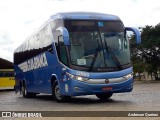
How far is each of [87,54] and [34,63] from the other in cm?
614

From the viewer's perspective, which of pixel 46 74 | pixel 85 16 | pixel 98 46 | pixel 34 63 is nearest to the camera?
pixel 98 46

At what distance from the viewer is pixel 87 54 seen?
45.0 feet

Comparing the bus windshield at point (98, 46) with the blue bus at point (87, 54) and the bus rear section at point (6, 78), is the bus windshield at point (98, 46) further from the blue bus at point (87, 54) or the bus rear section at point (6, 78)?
the bus rear section at point (6, 78)

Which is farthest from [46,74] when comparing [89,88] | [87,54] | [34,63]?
[89,88]

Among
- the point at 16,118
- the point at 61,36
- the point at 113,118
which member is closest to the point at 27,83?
the point at 61,36

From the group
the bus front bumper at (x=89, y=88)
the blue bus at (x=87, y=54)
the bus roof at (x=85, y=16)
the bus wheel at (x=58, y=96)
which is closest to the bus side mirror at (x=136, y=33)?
the blue bus at (x=87, y=54)

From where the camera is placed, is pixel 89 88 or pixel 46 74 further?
pixel 46 74

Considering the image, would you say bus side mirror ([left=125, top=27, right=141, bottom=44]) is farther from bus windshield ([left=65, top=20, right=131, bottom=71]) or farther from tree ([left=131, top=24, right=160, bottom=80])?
tree ([left=131, top=24, right=160, bottom=80])

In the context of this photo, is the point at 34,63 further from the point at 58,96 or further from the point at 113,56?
the point at 113,56

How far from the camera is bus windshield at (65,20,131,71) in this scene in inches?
538

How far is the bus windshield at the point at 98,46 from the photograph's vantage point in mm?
13672

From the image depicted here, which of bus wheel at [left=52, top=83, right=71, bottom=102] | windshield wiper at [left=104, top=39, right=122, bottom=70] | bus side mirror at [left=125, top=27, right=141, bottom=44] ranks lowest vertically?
bus wheel at [left=52, top=83, right=71, bottom=102]

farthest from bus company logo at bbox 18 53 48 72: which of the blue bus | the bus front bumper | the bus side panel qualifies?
the bus front bumper

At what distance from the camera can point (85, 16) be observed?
14.7 m
